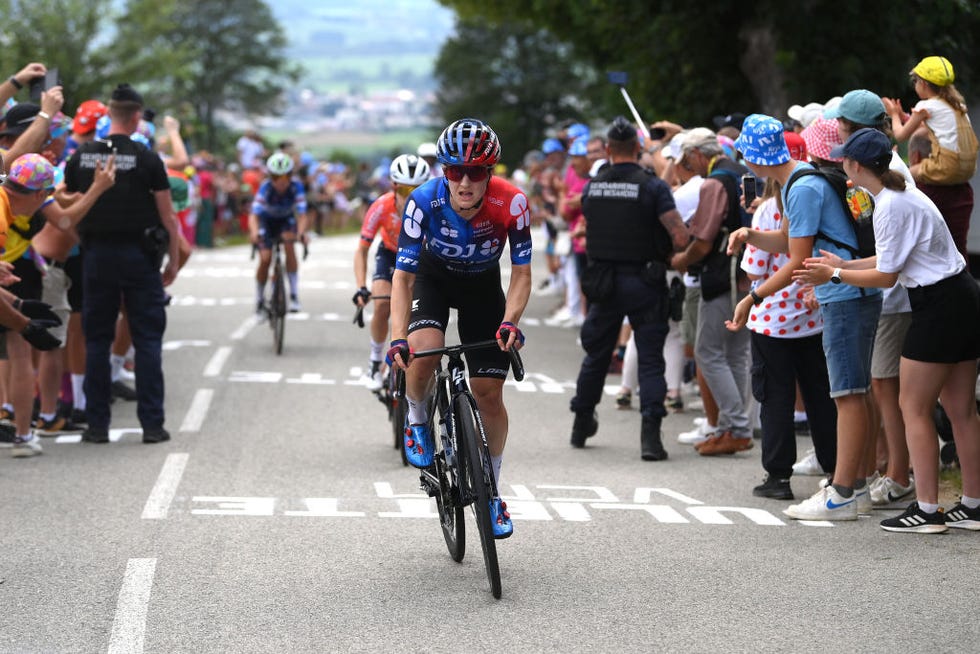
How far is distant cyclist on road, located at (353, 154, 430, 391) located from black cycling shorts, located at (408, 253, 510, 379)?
129 inches

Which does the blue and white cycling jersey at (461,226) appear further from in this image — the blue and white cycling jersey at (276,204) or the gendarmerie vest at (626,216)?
the blue and white cycling jersey at (276,204)

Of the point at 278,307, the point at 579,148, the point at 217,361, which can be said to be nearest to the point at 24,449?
the point at 217,361

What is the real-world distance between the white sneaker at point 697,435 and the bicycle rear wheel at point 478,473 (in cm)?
480

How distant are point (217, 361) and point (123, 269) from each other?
16.8 ft

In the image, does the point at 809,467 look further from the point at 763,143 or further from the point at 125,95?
the point at 125,95

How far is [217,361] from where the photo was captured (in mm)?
16766

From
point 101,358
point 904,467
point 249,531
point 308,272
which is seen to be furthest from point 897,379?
point 308,272

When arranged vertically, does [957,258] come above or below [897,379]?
above

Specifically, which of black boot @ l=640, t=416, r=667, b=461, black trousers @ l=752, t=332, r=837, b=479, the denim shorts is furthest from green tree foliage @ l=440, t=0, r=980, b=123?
the denim shorts

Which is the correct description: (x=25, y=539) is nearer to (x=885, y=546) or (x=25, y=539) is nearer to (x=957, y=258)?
(x=885, y=546)

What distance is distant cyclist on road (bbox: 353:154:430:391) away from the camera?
38.3ft

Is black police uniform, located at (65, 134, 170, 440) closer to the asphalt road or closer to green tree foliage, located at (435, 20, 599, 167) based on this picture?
the asphalt road

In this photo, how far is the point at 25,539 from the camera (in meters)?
8.52

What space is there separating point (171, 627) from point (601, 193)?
5556 millimetres
